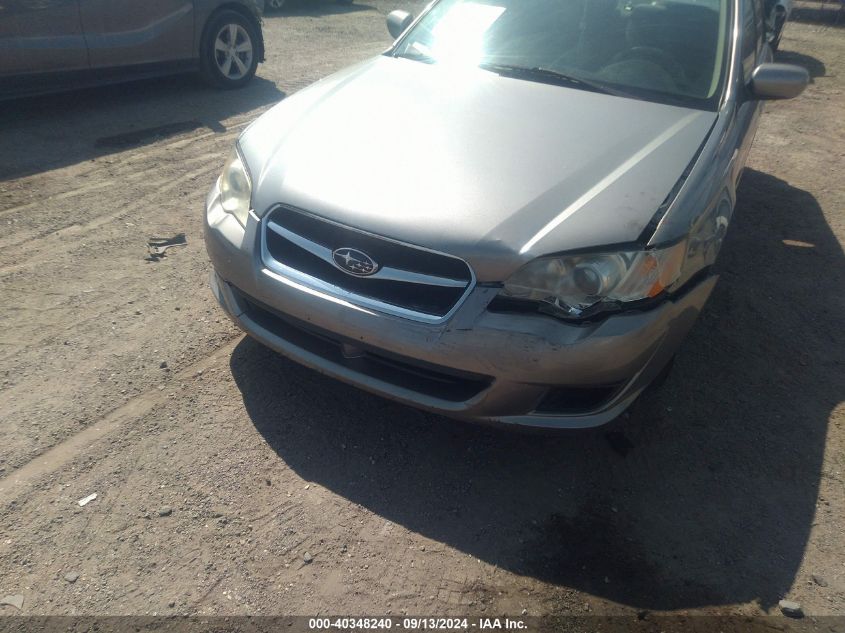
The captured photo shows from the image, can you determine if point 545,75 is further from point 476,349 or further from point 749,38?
point 476,349

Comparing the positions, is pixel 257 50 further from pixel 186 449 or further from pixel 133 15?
pixel 186 449

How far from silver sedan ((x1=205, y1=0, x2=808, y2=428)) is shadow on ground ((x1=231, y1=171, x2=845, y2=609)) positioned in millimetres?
353

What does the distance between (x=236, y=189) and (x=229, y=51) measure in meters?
4.94

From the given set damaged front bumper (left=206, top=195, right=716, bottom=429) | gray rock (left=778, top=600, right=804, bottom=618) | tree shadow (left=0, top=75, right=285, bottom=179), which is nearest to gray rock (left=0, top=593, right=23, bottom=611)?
damaged front bumper (left=206, top=195, right=716, bottom=429)

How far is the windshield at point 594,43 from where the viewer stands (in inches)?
138

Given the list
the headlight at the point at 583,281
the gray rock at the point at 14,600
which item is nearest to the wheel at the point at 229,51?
the headlight at the point at 583,281

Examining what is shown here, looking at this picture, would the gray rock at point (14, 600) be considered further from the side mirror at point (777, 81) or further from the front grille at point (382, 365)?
the side mirror at point (777, 81)

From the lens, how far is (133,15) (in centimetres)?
644

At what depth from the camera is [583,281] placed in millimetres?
2463

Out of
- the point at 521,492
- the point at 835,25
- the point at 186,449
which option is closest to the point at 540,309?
the point at 521,492

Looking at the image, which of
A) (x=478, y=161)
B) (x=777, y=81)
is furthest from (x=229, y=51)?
(x=777, y=81)

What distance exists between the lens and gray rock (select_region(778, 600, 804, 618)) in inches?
91.5

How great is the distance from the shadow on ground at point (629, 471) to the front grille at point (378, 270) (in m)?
0.67

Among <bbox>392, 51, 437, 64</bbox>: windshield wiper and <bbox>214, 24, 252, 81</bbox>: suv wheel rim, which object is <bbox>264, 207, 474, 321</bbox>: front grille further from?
<bbox>214, 24, 252, 81</bbox>: suv wheel rim
